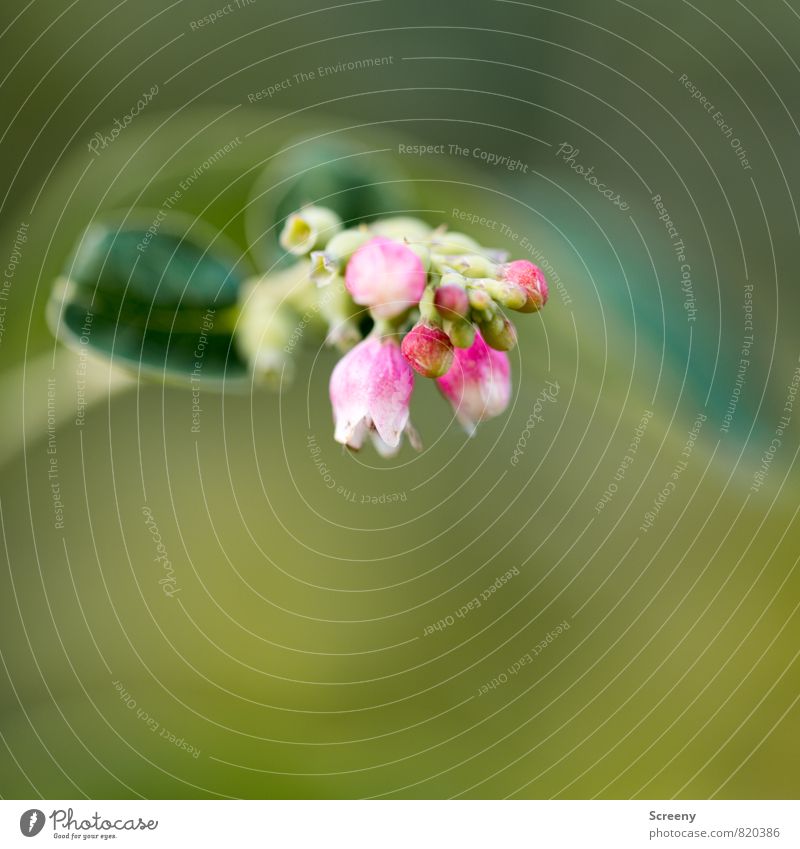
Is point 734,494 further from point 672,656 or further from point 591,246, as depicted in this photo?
point 591,246

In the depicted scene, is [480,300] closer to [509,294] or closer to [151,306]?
[509,294]

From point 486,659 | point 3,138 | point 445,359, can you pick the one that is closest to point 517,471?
point 486,659

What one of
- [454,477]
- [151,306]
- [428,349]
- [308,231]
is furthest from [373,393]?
[454,477]
